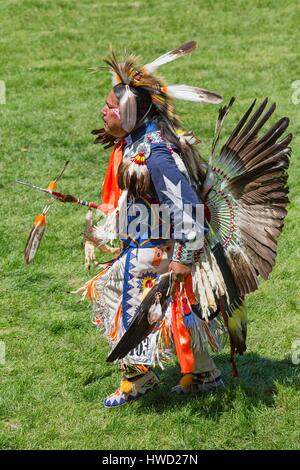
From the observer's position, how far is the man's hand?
14.8 ft

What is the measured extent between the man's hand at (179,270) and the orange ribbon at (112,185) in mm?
498

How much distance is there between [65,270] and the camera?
22.4ft

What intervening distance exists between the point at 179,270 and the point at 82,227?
3.13m

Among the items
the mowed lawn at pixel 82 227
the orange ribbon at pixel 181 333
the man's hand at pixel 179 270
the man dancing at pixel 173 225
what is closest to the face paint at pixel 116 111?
the man dancing at pixel 173 225

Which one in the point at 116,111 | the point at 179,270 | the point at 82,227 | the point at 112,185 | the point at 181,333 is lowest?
the point at 82,227

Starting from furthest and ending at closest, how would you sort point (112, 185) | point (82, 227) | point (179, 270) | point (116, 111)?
point (82, 227) → point (112, 185) → point (116, 111) → point (179, 270)

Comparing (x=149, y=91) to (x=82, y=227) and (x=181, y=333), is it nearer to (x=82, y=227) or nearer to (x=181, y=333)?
(x=181, y=333)

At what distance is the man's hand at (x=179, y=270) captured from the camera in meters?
4.50

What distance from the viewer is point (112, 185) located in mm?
4812

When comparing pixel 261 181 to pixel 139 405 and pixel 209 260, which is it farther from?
pixel 139 405

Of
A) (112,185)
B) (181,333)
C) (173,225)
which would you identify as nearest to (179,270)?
(173,225)

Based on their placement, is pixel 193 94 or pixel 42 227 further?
pixel 42 227

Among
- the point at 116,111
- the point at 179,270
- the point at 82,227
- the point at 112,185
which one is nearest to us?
the point at 179,270

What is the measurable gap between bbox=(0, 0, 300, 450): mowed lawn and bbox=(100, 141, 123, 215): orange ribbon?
112 cm
